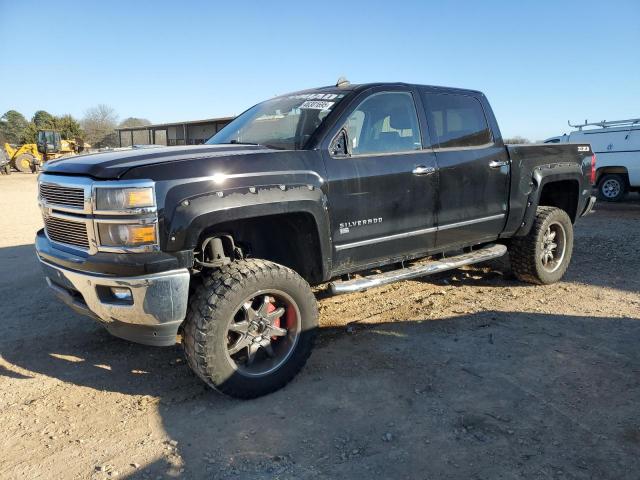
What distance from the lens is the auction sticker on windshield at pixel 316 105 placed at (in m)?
3.95

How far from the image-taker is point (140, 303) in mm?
2920

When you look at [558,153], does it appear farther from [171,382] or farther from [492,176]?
[171,382]

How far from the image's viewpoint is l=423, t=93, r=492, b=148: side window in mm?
4539

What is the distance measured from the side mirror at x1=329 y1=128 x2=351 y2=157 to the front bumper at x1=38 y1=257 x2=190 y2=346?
4.64 ft

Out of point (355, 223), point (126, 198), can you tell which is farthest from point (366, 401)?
point (126, 198)

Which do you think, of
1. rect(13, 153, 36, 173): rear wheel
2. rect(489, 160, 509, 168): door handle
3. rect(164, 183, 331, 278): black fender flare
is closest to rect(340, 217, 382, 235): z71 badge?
rect(164, 183, 331, 278): black fender flare

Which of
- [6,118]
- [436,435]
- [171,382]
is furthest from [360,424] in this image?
[6,118]

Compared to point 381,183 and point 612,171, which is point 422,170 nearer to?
point 381,183

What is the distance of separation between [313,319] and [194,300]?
2.77 ft

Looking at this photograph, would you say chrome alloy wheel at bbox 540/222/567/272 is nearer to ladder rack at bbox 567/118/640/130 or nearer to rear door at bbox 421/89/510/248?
rear door at bbox 421/89/510/248

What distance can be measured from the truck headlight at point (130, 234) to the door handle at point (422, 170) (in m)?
2.16

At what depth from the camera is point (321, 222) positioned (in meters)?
3.54

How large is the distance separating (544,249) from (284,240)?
3.42 meters

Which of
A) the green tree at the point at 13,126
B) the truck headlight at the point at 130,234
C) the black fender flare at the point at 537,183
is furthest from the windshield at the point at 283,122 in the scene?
the green tree at the point at 13,126
